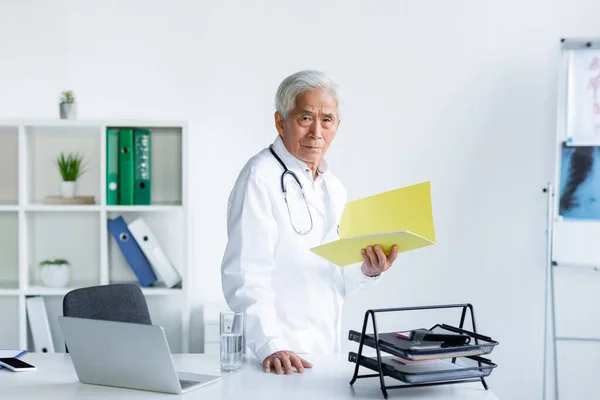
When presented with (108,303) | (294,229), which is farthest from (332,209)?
(108,303)

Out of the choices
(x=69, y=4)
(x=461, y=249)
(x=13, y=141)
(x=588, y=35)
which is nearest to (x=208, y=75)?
(x=69, y=4)

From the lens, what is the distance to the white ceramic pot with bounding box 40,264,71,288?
3.43 m

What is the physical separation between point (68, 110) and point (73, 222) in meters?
0.57

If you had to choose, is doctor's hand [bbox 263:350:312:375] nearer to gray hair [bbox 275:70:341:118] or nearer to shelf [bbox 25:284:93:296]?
gray hair [bbox 275:70:341:118]

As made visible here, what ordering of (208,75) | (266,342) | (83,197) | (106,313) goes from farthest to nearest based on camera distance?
(208,75) < (83,197) < (106,313) < (266,342)

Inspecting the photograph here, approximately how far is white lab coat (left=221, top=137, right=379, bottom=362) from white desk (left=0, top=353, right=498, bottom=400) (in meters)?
0.21

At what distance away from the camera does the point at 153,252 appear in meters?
3.44

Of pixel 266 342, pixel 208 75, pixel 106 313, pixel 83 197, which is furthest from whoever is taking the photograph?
pixel 208 75

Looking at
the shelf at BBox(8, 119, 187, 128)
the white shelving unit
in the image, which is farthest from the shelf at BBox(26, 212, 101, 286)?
the shelf at BBox(8, 119, 187, 128)

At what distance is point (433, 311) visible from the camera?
12.3ft

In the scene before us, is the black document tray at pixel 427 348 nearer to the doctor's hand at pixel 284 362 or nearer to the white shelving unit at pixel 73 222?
the doctor's hand at pixel 284 362

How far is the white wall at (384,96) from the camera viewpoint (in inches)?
144

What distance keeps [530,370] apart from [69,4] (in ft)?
9.71

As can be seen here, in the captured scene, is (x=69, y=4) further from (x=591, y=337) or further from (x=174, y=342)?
(x=591, y=337)
